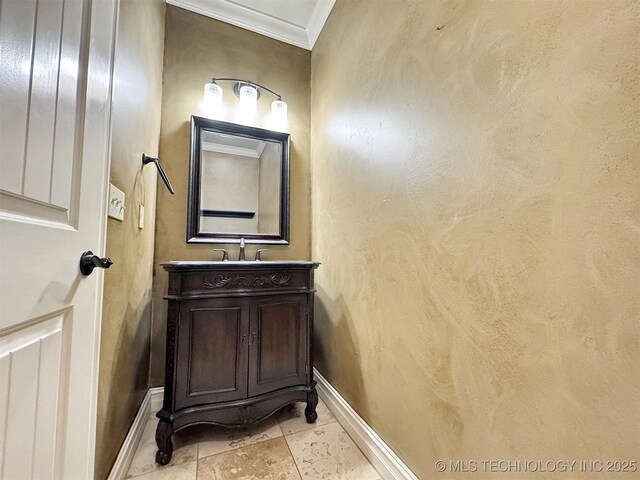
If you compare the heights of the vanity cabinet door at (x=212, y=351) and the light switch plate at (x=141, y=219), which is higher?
the light switch plate at (x=141, y=219)

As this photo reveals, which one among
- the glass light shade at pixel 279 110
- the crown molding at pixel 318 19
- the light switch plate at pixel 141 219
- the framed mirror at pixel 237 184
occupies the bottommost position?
the light switch plate at pixel 141 219

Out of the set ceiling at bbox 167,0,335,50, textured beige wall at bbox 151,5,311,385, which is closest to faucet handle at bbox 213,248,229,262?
textured beige wall at bbox 151,5,311,385

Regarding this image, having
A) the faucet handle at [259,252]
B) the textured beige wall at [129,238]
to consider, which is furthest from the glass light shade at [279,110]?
the faucet handle at [259,252]

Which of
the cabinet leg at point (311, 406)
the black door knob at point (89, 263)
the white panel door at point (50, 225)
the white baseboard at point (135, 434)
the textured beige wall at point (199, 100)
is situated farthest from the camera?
the textured beige wall at point (199, 100)

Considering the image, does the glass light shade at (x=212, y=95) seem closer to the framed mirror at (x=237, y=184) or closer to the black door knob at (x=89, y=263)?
the framed mirror at (x=237, y=184)

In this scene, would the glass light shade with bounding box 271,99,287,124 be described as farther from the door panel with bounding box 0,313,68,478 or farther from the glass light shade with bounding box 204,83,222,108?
the door panel with bounding box 0,313,68,478

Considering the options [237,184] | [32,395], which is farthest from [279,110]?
[32,395]

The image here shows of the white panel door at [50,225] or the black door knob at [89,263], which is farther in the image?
the black door knob at [89,263]

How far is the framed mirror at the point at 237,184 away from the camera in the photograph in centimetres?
176

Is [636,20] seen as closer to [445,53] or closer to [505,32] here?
[505,32]

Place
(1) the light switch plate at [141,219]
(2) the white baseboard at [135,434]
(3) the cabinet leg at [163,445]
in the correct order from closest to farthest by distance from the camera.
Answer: (2) the white baseboard at [135,434], (3) the cabinet leg at [163,445], (1) the light switch plate at [141,219]

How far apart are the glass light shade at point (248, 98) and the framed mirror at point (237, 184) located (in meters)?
0.15

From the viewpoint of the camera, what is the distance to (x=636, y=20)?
0.49 meters

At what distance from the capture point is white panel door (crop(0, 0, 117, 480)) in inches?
17.1
